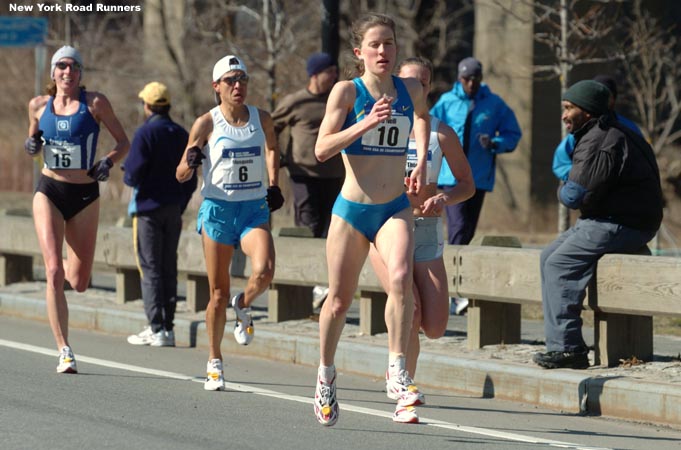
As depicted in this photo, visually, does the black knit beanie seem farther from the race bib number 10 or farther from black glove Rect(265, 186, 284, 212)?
black glove Rect(265, 186, 284, 212)

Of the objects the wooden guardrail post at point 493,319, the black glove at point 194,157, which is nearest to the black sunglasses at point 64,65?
the black glove at point 194,157

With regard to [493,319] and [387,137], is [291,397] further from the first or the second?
[387,137]

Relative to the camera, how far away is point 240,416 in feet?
25.8

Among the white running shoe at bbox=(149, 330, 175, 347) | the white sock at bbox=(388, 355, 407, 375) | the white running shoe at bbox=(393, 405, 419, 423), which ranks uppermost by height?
the white sock at bbox=(388, 355, 407, 375)

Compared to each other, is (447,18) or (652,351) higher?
(447,18)

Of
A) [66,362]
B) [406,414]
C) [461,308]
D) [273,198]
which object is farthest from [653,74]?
[406,414]

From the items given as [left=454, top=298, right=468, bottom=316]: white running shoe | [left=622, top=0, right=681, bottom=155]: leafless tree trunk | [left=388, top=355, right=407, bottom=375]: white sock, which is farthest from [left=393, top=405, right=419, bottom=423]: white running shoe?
[left=622, top=0, right=681, bottom=155]: leafless tree trunk

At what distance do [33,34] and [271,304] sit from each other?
9.27m

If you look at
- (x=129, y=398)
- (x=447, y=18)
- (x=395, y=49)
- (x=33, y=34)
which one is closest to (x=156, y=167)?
(x=129, y=398)

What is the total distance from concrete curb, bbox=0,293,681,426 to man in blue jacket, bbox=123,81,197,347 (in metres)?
0.31

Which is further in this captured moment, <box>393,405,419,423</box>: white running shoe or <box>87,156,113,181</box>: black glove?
<box>87,156,113,181</box>: black glove

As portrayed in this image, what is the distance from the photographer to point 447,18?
2722 centimetres

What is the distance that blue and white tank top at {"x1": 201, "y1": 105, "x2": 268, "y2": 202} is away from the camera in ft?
29.8

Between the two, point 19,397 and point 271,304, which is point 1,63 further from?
point 19,397
